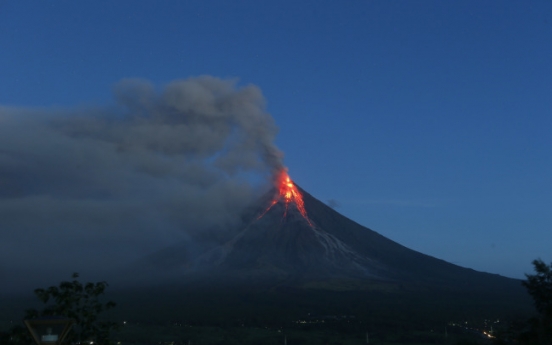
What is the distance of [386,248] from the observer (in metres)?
158

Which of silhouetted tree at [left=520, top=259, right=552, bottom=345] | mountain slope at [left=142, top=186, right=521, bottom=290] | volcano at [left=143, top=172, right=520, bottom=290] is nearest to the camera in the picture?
silhouetted tree at [left=520, top=259, right=552, bottom=345]

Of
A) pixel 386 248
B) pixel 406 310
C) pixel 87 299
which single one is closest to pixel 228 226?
pixel 386 248

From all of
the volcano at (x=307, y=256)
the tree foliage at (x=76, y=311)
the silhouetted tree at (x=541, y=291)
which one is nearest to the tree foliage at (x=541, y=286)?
the silhouetted tree at (x=541, y=291)

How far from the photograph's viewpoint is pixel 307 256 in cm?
14000

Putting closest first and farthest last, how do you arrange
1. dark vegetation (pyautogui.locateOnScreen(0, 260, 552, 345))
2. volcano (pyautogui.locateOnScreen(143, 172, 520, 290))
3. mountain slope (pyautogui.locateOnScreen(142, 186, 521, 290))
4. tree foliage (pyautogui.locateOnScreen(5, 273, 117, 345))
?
tree foliage (pyautogui.locateOnScreen(5, 273, 117, 345))
dark vegetation (pyautogui.locateOnScreen(0, 260, 552, 345))
volcano (pyautogui.locateOnScreen(143, 172, 520, 290))
mountain slope (pyautogui.locateOnScreen(142, 186, 521, 290))

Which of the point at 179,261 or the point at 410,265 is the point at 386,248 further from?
the point at 179,261

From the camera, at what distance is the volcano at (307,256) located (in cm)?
12925

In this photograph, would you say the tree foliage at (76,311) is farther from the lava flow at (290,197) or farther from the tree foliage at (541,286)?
the lava flow at (290,197)

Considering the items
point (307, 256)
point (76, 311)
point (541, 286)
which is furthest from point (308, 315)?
point (76, 311)

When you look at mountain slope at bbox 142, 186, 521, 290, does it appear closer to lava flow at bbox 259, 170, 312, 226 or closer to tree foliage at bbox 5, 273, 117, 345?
lava flow at bbox 259, 170, 312, 226

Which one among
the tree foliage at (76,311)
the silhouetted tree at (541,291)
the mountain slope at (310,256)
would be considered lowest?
the tree foliage at (76,311)

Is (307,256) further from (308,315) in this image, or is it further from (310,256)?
(308,315)

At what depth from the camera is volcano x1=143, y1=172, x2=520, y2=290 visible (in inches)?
5089

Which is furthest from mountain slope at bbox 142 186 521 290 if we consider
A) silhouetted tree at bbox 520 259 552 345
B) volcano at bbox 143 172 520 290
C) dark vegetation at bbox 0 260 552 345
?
silhouetted tree at bbox 520 259 552 345
